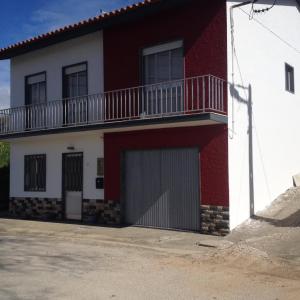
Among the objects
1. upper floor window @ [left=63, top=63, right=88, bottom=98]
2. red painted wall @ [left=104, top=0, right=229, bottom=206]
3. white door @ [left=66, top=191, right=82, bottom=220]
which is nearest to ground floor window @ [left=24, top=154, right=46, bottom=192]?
white door @ [left=66, top=191, right=82, bottom=220]

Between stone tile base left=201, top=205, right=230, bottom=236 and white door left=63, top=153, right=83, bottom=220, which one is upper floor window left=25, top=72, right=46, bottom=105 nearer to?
white door left=63, top=153, right=83, bottom=220

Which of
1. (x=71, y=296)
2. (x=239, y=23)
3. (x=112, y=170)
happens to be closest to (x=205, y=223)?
(x=112, y=170)

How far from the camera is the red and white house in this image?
13.0m

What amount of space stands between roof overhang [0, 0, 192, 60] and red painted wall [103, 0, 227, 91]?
0.27m

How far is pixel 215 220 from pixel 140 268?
4279 mm

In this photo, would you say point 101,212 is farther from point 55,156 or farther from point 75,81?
point 75,81

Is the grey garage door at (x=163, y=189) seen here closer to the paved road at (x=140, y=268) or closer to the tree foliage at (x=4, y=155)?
the paved road at (x=140, y=268)

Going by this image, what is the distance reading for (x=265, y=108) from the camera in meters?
14.9

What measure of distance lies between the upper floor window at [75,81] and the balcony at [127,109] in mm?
326

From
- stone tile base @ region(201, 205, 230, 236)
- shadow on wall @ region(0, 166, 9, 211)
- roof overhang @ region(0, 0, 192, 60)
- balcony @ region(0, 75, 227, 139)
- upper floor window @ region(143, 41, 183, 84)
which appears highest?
roof overhang @ region(0, 0, 192, 60)

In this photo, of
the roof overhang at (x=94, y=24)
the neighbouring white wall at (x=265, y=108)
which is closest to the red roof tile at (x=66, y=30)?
the roof overhang at (x=94, y=24)

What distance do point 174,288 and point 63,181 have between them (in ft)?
33.2

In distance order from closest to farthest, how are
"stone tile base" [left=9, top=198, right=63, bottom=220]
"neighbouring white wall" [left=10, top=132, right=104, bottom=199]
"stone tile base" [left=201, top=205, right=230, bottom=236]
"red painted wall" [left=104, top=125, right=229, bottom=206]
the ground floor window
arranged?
1. "stone tile base" [left=201, top=205, right=230, bottom=236]
2. "red painted wall" [left=104, top=125, right=229, bottom=206]
3. "neighbouring white wall" [left=10, top=132, right=104, bottom=199]
4. "stone tile base" [left=9, top=198, right=63, bottom=220]
5. the ground floor window

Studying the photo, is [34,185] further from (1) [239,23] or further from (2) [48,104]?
(1) [239,23]
